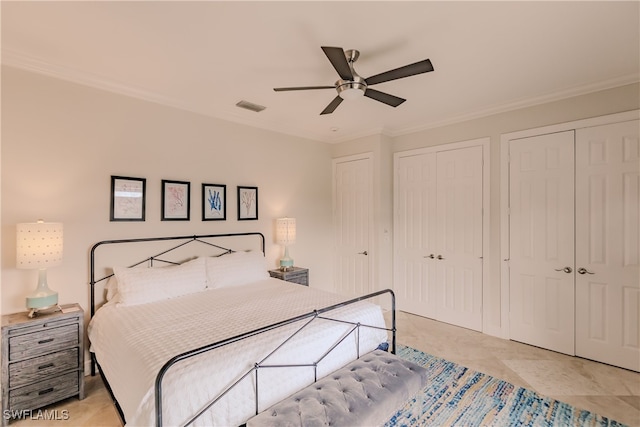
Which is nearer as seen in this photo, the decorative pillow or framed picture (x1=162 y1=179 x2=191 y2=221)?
the decorative pillow

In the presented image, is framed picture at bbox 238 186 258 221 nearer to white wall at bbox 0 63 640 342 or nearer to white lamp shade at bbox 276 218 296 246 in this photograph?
white wall at bbox 0 63 640 342

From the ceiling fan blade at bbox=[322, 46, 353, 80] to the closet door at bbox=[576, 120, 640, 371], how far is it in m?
2.61

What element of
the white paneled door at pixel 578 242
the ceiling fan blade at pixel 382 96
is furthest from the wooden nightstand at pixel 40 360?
the white paneled door at pixel 578 242

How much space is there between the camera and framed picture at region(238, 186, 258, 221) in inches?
154

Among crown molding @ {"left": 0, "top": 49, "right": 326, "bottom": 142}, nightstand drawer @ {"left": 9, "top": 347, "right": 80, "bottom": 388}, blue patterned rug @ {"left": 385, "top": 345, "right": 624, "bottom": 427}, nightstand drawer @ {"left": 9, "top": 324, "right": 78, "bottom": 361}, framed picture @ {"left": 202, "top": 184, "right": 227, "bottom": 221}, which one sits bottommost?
blue patterned rug @ {"left": 385, "top": 345, "right": 624, "bottom": 427}

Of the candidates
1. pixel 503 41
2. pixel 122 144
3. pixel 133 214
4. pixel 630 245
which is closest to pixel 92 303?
pixel 133 214

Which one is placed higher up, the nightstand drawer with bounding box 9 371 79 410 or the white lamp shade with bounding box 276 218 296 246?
the white lamp shade with bounding box 276 218 296 246

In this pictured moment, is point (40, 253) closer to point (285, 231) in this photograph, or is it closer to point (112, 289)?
point (112, 289)

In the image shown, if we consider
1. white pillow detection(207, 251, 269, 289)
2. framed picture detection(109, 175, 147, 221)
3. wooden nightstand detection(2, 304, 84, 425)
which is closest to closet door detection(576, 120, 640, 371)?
white pillow detection(207, 251, 269, 289)

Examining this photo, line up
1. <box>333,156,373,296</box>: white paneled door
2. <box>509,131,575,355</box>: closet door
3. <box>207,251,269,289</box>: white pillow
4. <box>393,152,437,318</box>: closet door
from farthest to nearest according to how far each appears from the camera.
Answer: <box>333,156,373,296</box>: white paneled door, <box>393,152,437,318</box>: closet door, <box>207,251,269,289</box>: white pillow, <box>509,131,575,355</box>: closet door

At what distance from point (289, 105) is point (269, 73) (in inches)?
32.8

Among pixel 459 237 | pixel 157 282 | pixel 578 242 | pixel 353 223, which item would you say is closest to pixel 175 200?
pixel 157 282

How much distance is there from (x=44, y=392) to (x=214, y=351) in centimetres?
163

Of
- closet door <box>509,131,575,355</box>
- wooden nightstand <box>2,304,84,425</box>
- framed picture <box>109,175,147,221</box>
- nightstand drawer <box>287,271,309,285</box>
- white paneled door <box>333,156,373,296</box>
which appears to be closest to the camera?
wooden nightstand <box>2,304,84,425</box>
